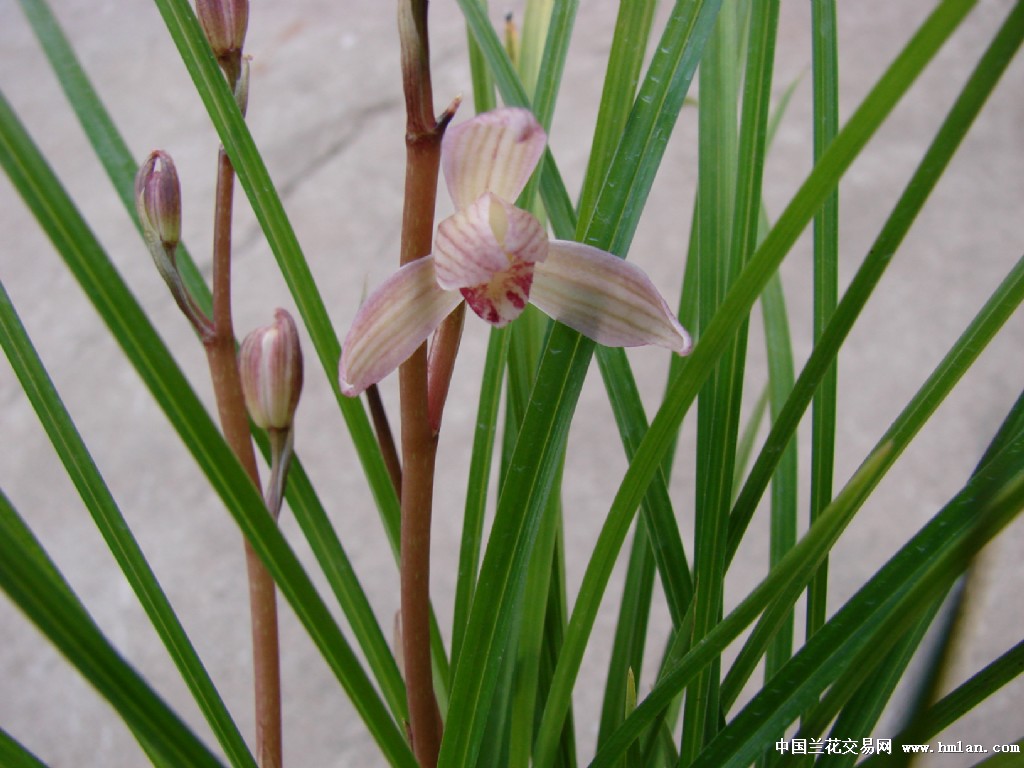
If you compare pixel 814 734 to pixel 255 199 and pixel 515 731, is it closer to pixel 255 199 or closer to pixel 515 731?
pixel 515 731

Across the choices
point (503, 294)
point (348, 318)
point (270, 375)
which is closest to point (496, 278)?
point (503, 294)

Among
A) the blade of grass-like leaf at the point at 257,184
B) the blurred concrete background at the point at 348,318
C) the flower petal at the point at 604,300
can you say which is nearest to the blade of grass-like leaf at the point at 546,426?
the flower petal at the point at 604,300

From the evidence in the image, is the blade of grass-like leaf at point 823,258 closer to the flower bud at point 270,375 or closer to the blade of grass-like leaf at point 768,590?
the blade of grass-like leaf at point 768,590

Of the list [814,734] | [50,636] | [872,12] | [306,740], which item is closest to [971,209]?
[872,12]

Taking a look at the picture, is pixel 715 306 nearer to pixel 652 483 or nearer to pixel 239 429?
pixel 652 483

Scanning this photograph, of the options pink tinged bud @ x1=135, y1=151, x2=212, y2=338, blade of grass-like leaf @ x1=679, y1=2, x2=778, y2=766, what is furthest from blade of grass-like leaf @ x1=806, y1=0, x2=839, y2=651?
pink tinged bud @ x1=135, y1=151, x2=212, y2=338

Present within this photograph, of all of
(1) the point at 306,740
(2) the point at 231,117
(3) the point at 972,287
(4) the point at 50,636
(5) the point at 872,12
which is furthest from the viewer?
(5) the point at 872,12
